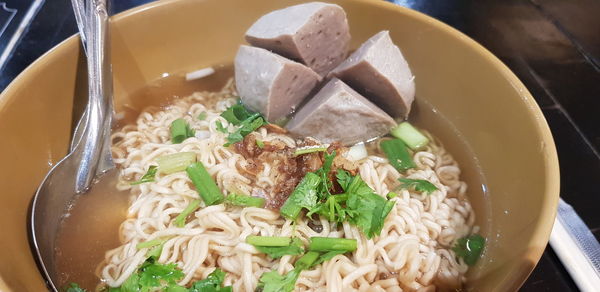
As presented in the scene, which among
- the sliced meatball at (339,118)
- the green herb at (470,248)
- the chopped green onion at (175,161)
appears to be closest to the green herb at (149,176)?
the chopped green onion at (175,161)

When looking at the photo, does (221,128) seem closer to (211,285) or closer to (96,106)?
(96,106)

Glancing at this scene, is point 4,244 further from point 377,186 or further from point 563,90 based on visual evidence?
point 563,90

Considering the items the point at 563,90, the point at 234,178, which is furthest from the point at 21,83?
the point at 563,90

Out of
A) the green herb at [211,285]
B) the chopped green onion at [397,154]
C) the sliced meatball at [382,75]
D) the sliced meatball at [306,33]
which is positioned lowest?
the chopped green onion at [397,154]

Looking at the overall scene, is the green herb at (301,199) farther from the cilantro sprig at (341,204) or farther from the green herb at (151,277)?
the green herb at (151,277)

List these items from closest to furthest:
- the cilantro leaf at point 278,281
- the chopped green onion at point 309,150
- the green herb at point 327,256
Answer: the cilantro leaf at point 278,281 → the green herb at point 327,256 → the chopped green onion at point 309,150

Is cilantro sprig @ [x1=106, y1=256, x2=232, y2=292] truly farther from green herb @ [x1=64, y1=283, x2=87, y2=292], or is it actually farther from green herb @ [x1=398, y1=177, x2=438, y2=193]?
green herb @ [x1=398, y1=177, x2=438, y2=193]

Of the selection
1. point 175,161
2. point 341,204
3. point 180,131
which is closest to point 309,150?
point 341,204
